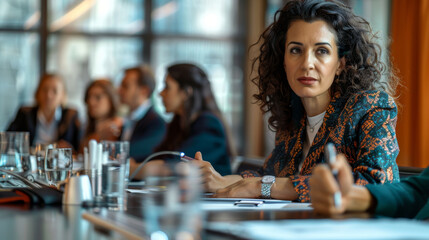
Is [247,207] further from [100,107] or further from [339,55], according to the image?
[100,107]

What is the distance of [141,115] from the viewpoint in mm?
5359

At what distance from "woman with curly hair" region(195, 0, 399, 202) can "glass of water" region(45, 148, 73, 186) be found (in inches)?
18.1

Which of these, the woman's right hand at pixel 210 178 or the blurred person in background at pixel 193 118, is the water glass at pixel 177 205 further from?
the blurred person in background at pixel 193 118

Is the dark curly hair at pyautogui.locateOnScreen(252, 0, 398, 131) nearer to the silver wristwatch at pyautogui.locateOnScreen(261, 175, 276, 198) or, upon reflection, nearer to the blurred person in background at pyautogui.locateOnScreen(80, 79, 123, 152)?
the silver wristwatch at pyautogui.locateOnScreen(261, 175, 276, 198)

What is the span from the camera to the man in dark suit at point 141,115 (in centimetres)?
473

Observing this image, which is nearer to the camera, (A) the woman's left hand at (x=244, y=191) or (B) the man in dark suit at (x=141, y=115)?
(A) the woman's left hand at (x=244, y=191)

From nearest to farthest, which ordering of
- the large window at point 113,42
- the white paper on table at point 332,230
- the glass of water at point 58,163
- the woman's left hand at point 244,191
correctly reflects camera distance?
the white paper on table at point 332,230
the woman's left hand at point 244,191
the glass of water at point 58,163
the large window at point 113,42

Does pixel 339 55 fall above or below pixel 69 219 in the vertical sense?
above

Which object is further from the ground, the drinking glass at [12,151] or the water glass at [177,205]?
the water glass at [177,205]

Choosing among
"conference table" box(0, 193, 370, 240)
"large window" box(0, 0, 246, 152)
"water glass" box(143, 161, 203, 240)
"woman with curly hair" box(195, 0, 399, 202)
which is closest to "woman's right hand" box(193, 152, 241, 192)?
"woman with curly hair" box(195, 0, 399, 202)

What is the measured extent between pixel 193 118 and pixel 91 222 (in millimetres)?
2756

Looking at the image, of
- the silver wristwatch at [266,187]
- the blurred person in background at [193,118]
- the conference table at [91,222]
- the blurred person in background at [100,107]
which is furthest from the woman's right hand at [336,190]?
the blurred person in background at [100,107]

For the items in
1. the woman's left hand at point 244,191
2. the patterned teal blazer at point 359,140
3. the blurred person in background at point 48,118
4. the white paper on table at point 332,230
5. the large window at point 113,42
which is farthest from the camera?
the large window at point 113,42

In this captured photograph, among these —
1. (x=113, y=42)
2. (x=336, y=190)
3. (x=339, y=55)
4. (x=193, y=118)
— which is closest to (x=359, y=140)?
(x=339, y=55)
